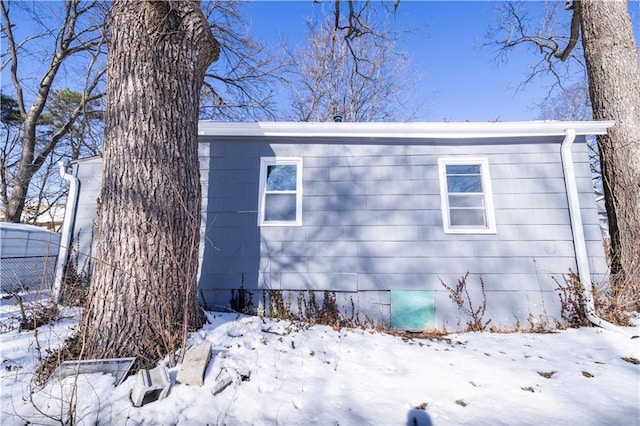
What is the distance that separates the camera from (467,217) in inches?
187

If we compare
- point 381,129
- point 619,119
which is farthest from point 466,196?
point 619,119

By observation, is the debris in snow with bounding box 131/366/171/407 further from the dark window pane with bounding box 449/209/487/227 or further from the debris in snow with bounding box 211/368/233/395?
the dark window pane with bounding box 449/209/487/227

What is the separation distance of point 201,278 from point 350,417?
3.31 metres

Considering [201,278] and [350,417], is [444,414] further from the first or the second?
[201,278]

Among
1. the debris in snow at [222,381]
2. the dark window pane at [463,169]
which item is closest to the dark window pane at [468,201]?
the dark window pane at [463,169]

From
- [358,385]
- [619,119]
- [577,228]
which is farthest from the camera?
[619,119]

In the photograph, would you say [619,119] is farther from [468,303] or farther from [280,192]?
[280,192]

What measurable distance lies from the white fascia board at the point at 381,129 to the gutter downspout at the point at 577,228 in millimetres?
274

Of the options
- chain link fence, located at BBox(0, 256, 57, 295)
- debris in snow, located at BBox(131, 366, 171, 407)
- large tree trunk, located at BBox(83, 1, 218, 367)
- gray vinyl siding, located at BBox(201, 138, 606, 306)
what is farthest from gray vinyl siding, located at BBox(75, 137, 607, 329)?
chain link fence, located at BBox(0, 256, 57, 295)

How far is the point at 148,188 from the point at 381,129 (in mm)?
3604

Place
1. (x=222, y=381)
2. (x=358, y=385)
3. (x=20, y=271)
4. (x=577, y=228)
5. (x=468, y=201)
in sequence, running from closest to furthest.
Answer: (x=222, y=381), (x=358, y=385), (x=577, y=228), (x=468, y=201), (x=20, y=271)

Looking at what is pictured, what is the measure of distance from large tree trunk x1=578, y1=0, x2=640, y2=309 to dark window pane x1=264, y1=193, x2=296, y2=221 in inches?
196

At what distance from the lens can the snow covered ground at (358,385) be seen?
1.92 m

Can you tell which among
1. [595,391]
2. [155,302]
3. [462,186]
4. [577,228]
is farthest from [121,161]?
[577,228]
